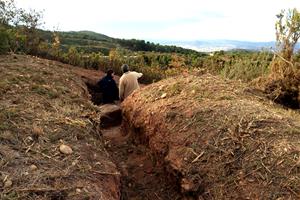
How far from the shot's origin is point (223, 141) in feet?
16.5

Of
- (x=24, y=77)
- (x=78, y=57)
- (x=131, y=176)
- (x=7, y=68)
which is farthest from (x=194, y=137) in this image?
(x=78, y=57)

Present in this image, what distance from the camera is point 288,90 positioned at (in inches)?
302

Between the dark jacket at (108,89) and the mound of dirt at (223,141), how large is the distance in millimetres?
3481

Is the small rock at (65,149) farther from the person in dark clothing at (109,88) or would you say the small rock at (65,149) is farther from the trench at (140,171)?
the person in dark clothing at (109,88)

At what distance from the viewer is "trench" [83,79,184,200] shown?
538 cm

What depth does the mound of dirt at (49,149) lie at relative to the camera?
141 inches

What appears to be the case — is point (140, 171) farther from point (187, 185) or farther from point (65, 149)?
point (65, 149)

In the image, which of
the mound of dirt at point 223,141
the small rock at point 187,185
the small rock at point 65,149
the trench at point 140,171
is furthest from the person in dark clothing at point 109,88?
the small rock at point 65,149

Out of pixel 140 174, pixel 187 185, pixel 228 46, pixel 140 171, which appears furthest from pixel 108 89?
pixel 228 46

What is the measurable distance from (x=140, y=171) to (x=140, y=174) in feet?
0.37

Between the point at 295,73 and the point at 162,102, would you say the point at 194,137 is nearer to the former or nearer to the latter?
the point at 162,102

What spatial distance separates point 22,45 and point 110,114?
376cm

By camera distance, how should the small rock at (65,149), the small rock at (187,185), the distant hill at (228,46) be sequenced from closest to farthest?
the small rock at (65,149)
the small rock at (187,185)
the distant hill at (228,46)

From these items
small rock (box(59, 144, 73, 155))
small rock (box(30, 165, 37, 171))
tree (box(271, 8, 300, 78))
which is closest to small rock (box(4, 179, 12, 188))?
small rock (box(30, 165, 37, 171))
